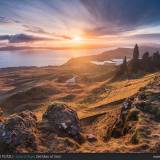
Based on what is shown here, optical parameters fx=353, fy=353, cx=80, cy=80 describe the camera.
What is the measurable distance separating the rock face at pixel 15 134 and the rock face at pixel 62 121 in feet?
3.92

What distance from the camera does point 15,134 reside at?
35.0 ft

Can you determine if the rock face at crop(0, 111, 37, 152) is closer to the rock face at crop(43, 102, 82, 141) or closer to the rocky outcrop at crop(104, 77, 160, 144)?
the rock face at crop(43, 102, 82, 141)

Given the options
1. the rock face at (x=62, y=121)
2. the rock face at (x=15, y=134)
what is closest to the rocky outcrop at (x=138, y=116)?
the rock face at (x=62, y=121)

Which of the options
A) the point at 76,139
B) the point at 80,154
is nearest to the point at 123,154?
the point at 80,154

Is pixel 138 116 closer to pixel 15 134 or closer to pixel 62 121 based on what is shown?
pixel 62 121

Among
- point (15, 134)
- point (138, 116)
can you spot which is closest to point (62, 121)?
point (15, 134)

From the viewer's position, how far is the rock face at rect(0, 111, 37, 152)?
1025 cm

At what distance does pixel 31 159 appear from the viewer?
28.2 ft

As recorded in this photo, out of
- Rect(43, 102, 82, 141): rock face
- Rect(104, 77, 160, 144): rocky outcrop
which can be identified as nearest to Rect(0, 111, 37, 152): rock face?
Rect(43, 102, 82, 141): rock face

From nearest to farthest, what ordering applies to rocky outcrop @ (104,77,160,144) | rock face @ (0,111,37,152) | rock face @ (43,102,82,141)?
1. rock face @ (0,111,37,152)
2. rocky outcrop @ (104,77,160,144)
3. rock face @ (43,102,82,141)

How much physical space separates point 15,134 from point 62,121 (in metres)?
2.48

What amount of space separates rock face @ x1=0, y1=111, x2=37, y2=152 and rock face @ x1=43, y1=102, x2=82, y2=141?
119cm

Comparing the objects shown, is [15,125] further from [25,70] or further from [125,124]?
[25,70]

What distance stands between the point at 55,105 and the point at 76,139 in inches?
70.9
